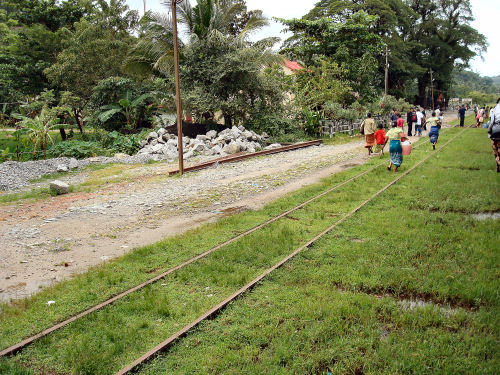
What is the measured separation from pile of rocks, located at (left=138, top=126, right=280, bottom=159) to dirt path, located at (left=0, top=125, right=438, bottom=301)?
3296 mm

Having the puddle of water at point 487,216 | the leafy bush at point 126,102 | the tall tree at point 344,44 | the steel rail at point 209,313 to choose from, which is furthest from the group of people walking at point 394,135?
the leafy bush at point 126,102

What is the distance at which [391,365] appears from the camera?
350 centimetres

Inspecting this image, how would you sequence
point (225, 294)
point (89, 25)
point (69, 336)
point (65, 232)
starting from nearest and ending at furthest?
point (69, 336)
point (225, 294)
point (65, 232)
point (89, 25)

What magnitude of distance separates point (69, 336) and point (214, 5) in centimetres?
2281

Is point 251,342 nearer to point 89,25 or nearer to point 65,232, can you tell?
point 65,232

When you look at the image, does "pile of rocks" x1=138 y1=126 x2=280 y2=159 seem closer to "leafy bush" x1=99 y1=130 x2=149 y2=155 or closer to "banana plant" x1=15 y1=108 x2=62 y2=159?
"leafy bush" x1=99 y1=130 x2=149 y2=155

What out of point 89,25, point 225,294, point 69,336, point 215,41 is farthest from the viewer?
point 89,25

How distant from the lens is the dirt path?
6645 mm

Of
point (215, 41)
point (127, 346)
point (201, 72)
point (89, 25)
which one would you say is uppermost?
point (89, 25)

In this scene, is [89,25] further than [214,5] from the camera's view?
Yes

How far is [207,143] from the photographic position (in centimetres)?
2122

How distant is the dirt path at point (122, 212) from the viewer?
6645 millimetres

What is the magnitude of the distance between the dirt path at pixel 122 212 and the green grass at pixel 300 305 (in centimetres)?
91

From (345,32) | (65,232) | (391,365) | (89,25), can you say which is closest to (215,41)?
(89,25)
